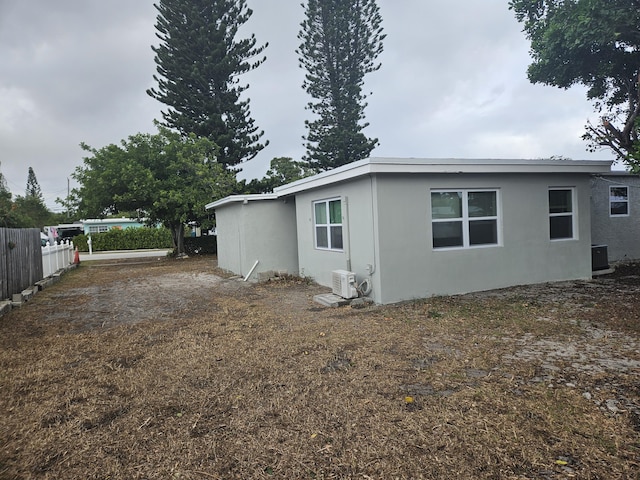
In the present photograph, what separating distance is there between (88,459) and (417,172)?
20.4 feet

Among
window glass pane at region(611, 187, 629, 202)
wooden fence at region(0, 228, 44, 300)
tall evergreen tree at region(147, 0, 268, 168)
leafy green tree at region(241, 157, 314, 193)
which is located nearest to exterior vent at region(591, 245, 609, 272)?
window glass pane at region(611, 187, 629, 202)

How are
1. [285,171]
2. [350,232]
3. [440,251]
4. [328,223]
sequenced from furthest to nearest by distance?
[285,171]
[328,223]
[350,232]
[440,251]

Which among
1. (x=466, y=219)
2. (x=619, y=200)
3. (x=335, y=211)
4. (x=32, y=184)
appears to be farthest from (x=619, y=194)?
(x=32, y=184)

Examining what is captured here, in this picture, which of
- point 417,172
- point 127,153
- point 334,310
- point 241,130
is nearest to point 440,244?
point 417,172

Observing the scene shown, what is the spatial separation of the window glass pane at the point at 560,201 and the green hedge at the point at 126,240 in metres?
26.9

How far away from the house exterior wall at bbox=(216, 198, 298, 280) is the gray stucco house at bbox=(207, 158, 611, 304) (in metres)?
2.01

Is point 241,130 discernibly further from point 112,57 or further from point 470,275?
point 470,275

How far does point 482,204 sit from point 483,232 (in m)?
0.57

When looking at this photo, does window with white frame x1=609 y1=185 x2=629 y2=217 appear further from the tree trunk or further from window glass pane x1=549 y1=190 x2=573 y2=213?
the tree trunk

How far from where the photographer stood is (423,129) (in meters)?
19.0

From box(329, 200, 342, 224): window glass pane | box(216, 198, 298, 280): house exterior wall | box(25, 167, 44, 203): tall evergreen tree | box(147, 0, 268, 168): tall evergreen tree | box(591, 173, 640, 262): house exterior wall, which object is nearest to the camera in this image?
box(329, 200, 342, 224): window glass pane

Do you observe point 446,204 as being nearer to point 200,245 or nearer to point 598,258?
point 598,258

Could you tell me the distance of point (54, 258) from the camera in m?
13.4

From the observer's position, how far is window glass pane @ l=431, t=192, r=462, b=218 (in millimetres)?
7547
